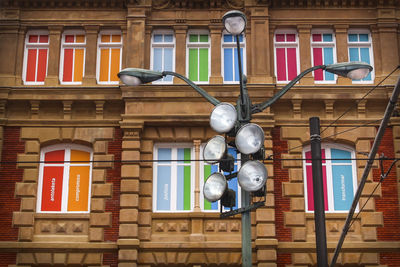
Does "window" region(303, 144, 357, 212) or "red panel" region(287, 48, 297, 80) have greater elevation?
"red panel" region(287, 48, 297, 80)

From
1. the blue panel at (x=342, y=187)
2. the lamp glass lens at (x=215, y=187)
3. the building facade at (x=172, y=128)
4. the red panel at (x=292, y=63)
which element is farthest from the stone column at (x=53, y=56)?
the lamp glass lens at (x=215, y=187)

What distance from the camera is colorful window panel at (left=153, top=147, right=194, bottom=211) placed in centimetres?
1956

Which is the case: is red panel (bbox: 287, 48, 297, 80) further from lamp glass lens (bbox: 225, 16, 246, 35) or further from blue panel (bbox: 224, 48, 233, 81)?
lamp glass lens (bbox: 225, 16, 246, 35)

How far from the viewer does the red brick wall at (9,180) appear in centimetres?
1917

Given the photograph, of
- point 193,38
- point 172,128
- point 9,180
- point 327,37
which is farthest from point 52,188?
point 327,37

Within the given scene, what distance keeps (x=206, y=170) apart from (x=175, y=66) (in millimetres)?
3696

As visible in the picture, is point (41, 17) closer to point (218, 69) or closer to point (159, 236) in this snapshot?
point (218, 69)

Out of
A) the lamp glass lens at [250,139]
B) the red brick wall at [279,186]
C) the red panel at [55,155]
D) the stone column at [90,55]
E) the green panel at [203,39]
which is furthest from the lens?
the green panel at [203,39]

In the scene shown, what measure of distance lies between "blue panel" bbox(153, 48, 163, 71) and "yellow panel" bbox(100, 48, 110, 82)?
1.62 metres

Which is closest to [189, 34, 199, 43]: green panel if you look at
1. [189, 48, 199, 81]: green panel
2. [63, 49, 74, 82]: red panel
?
[189, 48, 199, 81]: green panel

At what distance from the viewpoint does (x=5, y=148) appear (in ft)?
65.6

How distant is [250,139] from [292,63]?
36.3 feet

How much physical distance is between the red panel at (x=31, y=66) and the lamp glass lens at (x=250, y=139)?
12339mm

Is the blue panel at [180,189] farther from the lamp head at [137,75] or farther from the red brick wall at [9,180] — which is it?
the lamp head at [137,75]
